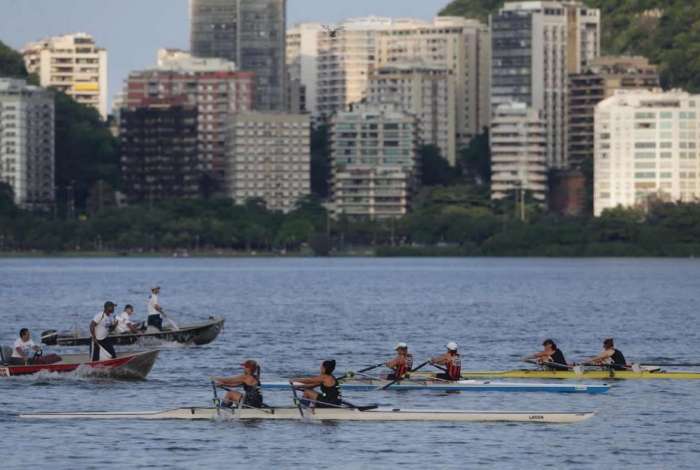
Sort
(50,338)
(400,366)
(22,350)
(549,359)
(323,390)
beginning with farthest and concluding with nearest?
1. (50,338)
2. (549,359)
3. (22,350)
4. (400,366)
5. (323,390)

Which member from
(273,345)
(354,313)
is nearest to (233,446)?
(273,345)

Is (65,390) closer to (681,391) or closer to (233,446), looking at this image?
(233,446)

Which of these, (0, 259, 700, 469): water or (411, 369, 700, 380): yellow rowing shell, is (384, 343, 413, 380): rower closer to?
(0, 259, 700, 469): water

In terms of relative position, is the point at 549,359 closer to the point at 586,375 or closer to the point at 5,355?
the point at 586,375

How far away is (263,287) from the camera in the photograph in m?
161

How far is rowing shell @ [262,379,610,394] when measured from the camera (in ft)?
184

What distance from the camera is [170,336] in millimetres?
72750

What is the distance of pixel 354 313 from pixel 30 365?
5545 centimetres

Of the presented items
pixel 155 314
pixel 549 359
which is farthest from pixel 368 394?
pixel 155 314

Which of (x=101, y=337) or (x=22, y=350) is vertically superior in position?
(x=101, y=337)

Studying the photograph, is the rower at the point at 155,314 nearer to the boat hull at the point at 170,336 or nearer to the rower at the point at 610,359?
the boat hull at the point at 170,336

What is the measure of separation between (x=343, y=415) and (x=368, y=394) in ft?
26.7

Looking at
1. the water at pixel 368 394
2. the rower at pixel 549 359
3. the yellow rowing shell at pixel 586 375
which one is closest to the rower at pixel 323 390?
the water at pixel 368 394

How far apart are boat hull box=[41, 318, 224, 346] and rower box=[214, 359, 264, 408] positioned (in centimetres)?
2034
